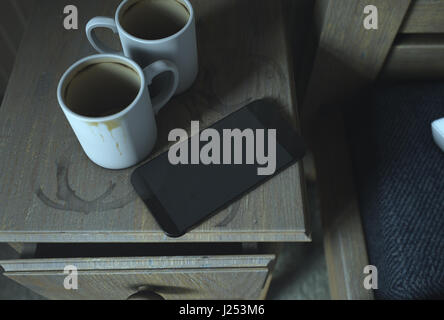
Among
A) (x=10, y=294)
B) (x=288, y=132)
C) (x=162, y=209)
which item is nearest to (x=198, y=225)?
(x=162, y=209)

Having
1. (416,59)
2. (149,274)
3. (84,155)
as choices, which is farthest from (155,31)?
(416,59)

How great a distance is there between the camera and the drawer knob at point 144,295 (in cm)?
47

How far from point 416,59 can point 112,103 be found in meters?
0.44

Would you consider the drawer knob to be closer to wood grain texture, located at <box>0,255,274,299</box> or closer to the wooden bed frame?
wood grain texture, located at <box>0,255,274,299</box>

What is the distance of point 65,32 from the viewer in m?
0.49

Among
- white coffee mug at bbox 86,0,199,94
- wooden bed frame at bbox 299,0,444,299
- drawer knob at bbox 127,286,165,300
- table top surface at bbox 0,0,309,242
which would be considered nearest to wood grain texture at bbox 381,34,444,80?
wooden bed frame at bbox 299,0,444,299

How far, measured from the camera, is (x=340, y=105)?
0.66 m

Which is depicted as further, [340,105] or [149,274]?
[340,105]

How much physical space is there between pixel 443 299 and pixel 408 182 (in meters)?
0.14

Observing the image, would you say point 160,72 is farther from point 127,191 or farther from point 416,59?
point 416,59

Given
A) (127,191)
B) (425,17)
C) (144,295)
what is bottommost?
(144,295)

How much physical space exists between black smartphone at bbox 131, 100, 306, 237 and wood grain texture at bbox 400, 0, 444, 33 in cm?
23
